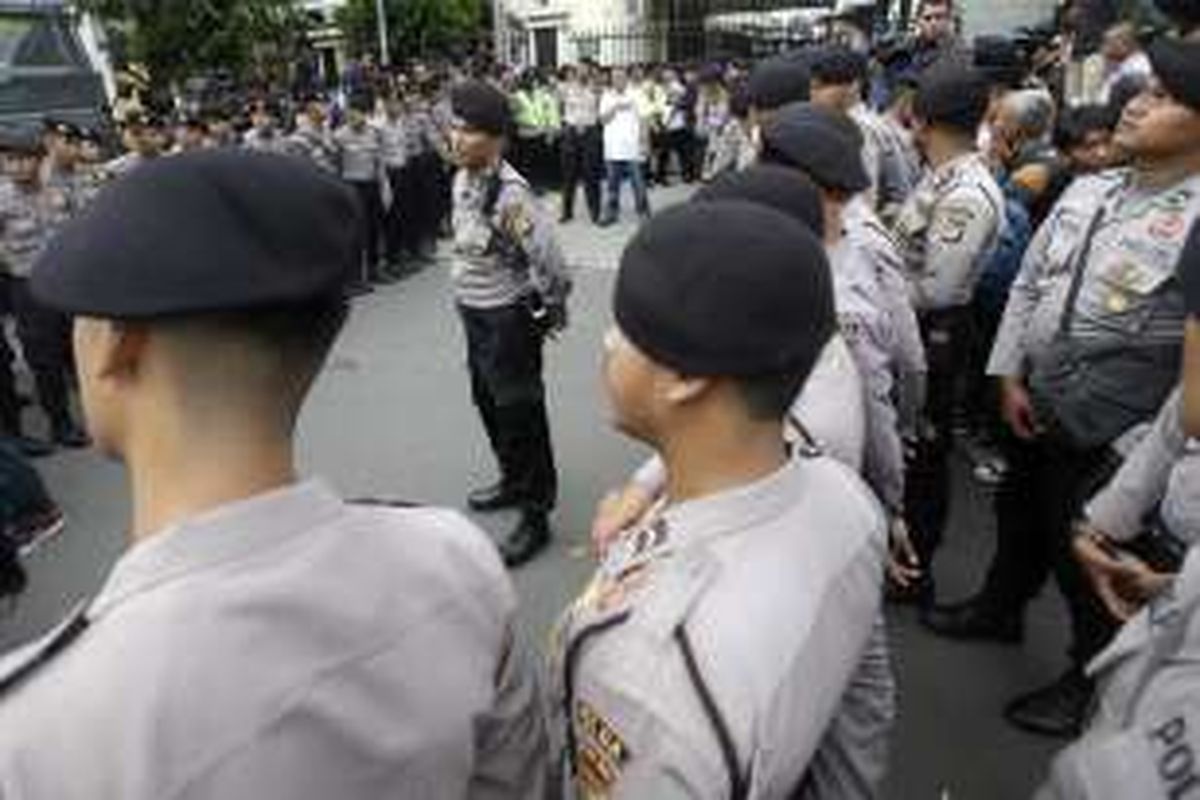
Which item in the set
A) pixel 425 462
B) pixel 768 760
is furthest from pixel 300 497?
pixel 425 462

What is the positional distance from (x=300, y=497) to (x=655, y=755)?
1.50ft

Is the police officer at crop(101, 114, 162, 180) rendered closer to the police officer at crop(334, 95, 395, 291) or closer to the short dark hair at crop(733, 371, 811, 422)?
the police officer at crop(334, 95, 395, 291)

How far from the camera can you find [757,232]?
1.55 meters

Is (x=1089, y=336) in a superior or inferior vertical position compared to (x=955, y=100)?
inferior

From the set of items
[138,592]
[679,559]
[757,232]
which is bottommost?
[679,559]

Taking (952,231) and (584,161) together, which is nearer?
(952,231)

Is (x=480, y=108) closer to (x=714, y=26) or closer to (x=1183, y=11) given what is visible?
(x=1183, y=11)

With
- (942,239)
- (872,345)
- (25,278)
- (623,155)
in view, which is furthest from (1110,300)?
(623,155)

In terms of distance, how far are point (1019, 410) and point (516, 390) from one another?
77.8 inches

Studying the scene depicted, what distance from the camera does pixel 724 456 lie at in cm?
161

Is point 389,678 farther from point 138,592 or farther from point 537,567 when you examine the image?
point 537,567

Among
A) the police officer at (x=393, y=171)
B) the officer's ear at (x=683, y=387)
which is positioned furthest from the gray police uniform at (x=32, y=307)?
the officer's ear at (x=683, y=387)

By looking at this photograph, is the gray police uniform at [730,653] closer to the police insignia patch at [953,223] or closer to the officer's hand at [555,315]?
the police insignia patch at [953,223]

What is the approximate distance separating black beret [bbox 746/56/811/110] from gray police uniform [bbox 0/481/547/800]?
11.7 ft
